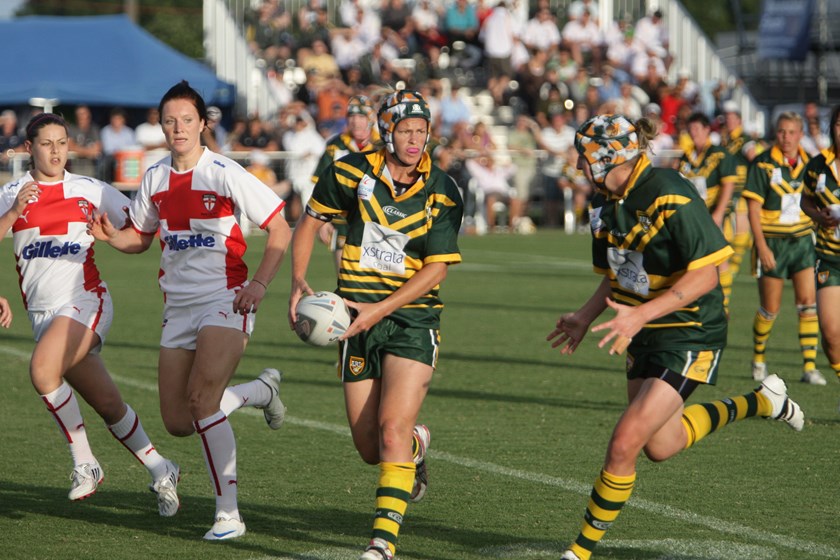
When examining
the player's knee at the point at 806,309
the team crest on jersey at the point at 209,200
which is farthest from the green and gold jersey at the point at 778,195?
the team crest on jersey at the point at 209,200

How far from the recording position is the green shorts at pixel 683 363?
5.57 metres

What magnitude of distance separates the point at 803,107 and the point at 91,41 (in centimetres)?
1471

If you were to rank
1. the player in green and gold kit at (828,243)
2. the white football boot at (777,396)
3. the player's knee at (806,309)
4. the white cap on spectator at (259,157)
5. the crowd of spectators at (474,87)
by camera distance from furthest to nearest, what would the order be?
the crowd of spectators at (474,87)
the white cap on spectator at (259,157)
the player's knee at (806,309)
the player in green and gold kit at (828,243)
the white football boot at (777,396)

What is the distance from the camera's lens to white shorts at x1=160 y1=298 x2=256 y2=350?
Result: 6199 millimetres

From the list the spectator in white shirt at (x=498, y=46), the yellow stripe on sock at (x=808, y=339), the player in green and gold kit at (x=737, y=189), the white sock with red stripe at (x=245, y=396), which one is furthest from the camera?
the spectator in white shirt at (x=498, y=46)

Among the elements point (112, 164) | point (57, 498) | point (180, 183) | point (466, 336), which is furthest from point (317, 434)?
point (112, 164)

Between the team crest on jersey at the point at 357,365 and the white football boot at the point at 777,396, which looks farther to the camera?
the white football boot at the point at 777,396

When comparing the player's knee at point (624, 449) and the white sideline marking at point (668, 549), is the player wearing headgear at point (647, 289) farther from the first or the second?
the white sideline marking at point (668, 549)

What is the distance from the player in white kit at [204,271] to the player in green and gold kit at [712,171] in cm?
688

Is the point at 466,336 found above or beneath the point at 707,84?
beneath

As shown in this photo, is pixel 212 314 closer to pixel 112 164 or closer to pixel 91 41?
pixel 112 164

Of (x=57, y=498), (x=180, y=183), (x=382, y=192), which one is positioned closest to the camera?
(x=382, y=192)

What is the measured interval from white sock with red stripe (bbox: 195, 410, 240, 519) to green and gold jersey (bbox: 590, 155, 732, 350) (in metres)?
1.87

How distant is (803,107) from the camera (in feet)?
91.9
